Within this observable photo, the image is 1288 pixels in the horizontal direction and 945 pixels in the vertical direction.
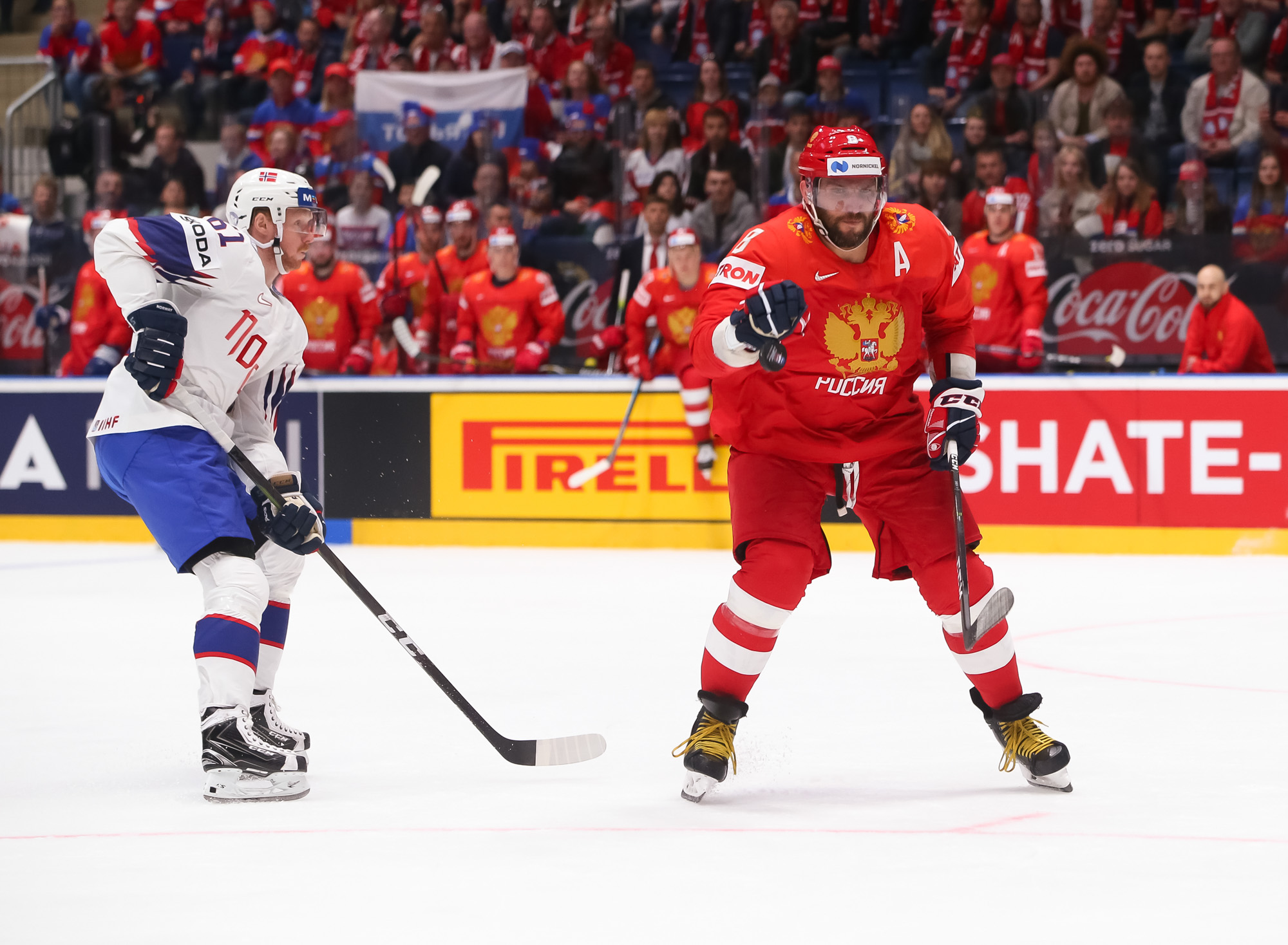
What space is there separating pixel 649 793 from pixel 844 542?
15.7 ft

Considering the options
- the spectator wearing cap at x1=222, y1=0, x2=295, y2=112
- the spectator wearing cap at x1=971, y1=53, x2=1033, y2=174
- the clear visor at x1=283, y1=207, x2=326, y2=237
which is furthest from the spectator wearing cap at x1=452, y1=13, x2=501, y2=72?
the clear visor at x1=283, y1=207, x2=326, y2=237

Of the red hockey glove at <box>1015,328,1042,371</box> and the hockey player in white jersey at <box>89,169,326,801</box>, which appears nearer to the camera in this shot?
the hockey player in white jersey at <box>89,169,326,801</box>

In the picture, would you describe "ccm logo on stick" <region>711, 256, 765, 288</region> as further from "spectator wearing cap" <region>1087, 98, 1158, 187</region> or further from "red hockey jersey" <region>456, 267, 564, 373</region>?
"red hockey jersey" <region>456, 267, 564, 373</region>

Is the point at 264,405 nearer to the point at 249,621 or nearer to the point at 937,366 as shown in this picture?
the point at 249,621

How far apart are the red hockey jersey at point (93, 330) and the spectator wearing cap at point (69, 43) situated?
3.42 meters

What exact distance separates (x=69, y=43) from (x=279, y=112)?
212cm

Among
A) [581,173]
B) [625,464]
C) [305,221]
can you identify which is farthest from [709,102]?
[305,221]

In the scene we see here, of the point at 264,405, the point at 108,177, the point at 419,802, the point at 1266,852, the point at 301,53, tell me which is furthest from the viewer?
the point at 301,53

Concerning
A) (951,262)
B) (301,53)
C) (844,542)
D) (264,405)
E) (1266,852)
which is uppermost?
(301,53)

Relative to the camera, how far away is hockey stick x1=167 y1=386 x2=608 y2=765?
3.45 meters

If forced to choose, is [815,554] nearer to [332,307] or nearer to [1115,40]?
[332,307]

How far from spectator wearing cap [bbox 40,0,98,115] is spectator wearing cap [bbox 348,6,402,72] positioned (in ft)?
6.72

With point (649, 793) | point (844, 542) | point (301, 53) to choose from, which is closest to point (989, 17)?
point (844, 542)

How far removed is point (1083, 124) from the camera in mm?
8961
